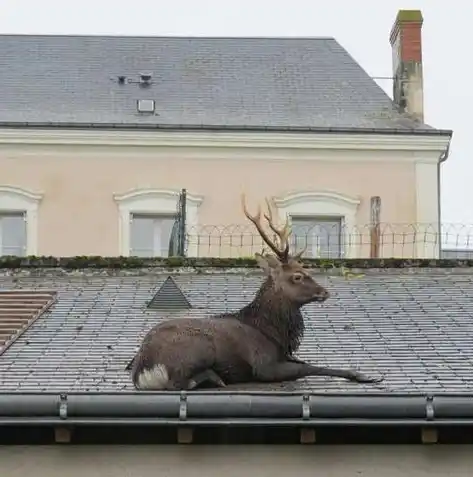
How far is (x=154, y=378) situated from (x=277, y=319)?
1.16 metres

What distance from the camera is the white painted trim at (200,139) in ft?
75.6

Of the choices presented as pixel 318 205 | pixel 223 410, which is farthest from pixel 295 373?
pixel 318 205

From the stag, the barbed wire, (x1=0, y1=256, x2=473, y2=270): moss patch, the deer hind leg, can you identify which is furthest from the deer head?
the barbed wire

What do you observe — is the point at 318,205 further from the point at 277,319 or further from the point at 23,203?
the point at 277,319

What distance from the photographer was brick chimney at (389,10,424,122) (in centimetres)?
2478

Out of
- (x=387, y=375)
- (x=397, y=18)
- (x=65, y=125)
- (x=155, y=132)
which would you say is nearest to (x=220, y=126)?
(x=155, y=132)

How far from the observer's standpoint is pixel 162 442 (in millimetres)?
8406

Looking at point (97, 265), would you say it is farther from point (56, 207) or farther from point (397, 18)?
point (397, 18)

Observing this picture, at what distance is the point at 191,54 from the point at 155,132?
13.0 ft

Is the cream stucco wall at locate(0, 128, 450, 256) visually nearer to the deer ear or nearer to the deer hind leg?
the deer ear

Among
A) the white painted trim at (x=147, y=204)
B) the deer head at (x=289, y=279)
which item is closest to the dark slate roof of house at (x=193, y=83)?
the white painted trim at (x=147, y=204)

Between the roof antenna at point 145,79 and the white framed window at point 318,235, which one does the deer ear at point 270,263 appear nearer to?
A: the white framed window at point 318,235

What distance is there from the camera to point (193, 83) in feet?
82.7

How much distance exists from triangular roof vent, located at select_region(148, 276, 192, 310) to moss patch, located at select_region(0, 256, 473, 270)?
1182mm
